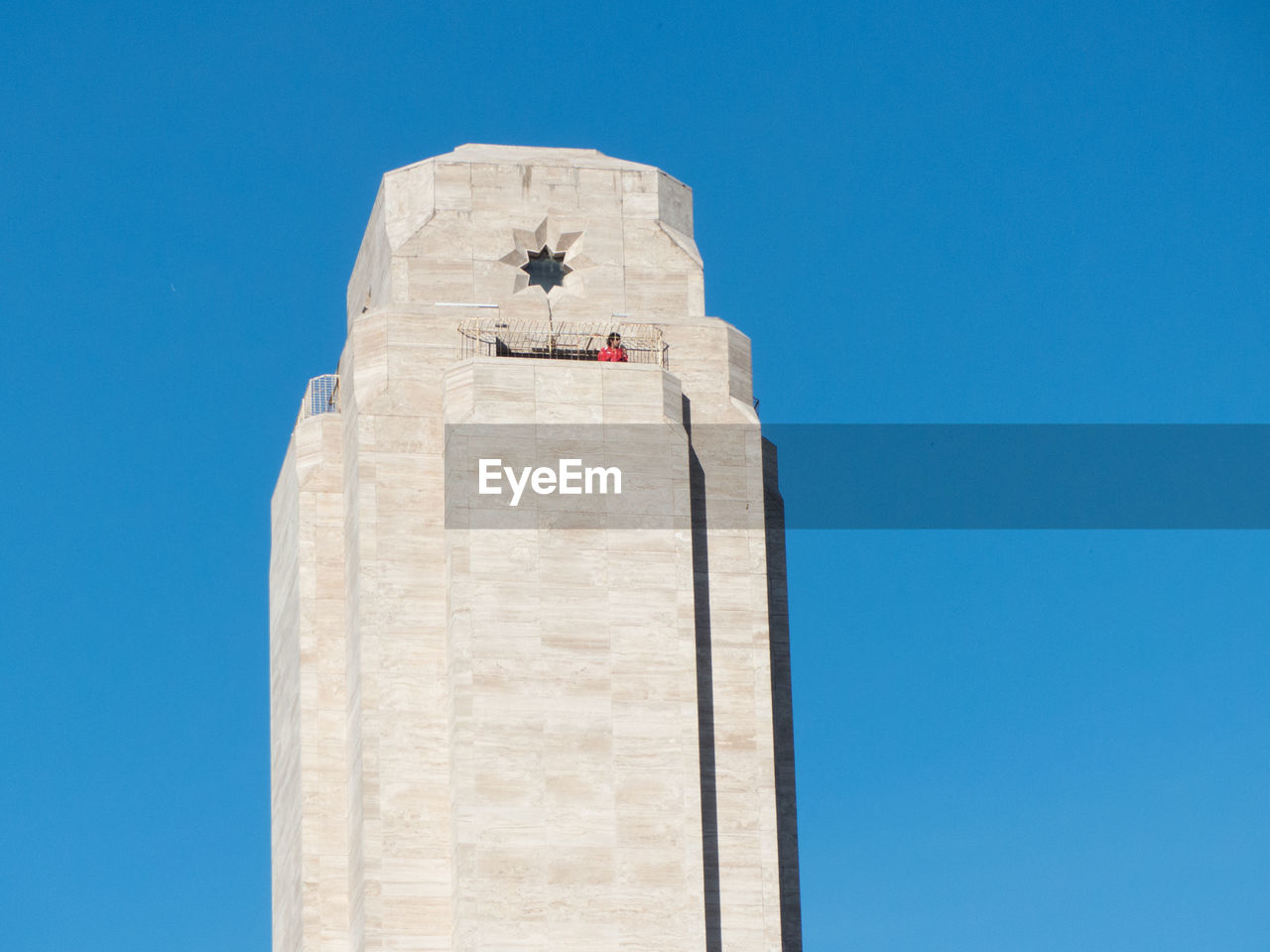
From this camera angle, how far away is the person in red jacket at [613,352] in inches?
3378

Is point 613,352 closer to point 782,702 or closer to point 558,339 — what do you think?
point 558,339

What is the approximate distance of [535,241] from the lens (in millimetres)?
88562

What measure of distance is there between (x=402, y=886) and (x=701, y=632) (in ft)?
32.9

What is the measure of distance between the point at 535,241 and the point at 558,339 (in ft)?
10.5

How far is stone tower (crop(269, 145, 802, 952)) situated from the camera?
3150 inches

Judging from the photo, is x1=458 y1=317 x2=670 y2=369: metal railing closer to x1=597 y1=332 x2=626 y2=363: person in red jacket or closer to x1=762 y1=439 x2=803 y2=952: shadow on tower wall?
x1=597 y1=332 x2=626 y2=363: person in red jacket

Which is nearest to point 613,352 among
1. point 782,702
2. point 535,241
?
point 535,241

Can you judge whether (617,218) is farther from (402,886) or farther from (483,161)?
(402,886)

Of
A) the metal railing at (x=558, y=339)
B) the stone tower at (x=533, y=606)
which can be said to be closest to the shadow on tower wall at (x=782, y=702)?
the stone tower at (x=533, y=606)

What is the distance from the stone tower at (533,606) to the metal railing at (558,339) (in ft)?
0.19
